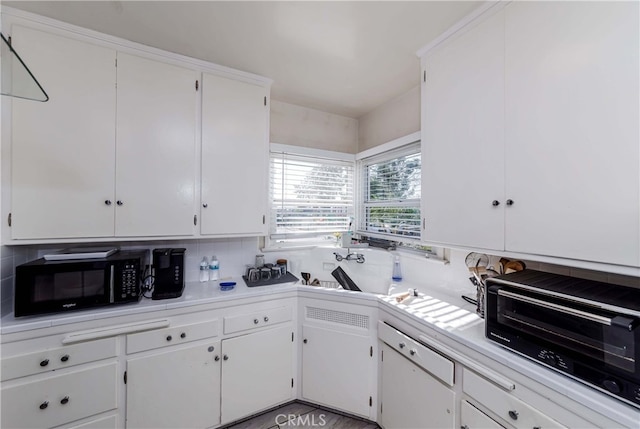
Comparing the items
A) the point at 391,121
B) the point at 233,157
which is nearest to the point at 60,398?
the point at 233,157

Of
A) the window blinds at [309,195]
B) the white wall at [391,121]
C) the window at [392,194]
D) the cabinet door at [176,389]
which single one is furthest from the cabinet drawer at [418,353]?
the white wall at [391,121]

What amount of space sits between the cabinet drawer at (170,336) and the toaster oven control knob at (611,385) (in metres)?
1.83

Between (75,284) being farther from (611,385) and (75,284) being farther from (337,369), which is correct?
(611,385)

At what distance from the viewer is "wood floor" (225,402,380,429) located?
5.65 feet

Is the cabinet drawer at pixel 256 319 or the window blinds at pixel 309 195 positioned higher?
the window blinds at pixel 309 195

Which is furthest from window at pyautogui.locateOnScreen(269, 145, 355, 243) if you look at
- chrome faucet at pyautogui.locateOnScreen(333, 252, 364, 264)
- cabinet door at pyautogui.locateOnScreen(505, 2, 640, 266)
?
cabinet door at pyautogui.locateOnScreen(505, 2, 640, 266)

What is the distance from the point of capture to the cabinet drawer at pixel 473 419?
3.42 feet

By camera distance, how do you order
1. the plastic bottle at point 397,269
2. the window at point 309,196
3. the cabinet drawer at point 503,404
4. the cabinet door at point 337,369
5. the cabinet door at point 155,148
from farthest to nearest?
1. the window at point 309,196
2. the plastic bottle at point 397,269
3. the cabinet door at point 337,369
4. the cabinet door at point 155,148
5. the cabinet drawer at point 503,404

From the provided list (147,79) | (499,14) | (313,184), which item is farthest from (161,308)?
(499,14)

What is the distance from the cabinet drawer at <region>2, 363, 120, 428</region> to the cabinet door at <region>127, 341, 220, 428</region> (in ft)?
0.35

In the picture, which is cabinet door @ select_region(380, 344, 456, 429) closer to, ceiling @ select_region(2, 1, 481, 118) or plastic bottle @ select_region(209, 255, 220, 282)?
plastic bottle @ select_region(209, 255, 220, 282)

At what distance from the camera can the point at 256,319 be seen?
1739mm

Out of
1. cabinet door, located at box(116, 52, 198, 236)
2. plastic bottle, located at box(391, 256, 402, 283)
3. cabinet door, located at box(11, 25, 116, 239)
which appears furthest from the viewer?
plastic bottle, located at box(391, 256, 402, 283)

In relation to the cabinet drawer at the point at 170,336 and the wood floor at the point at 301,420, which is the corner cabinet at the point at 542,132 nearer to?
the wood floor at the point at 301,420
